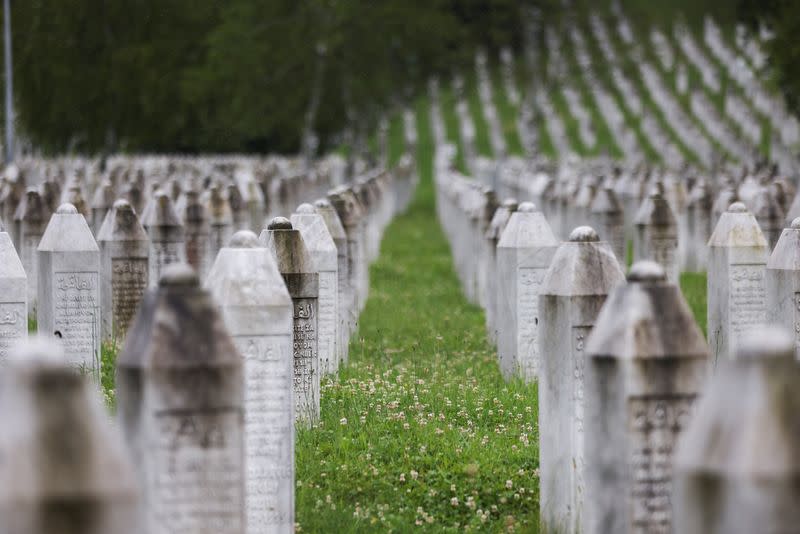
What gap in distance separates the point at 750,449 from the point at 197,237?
14.4m

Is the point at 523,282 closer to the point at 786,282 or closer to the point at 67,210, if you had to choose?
the point at 786,282

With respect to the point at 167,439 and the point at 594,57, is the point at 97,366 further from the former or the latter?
the point at 594,57

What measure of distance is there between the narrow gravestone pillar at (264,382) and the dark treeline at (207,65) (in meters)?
45.8

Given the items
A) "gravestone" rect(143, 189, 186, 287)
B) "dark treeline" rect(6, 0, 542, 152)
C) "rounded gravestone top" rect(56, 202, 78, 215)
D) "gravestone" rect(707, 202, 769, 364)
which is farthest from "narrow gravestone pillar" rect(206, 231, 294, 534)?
"dark treeline" rect(6, 0, 542, 152)

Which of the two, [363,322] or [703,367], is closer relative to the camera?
[703,367]

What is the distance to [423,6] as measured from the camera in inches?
2790

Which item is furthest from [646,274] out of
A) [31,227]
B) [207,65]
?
[207,65]

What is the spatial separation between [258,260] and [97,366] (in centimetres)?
540

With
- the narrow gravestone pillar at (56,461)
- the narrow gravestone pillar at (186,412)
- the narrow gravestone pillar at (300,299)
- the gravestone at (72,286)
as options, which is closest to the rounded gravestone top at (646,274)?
the narrow gravestone pillar at (186,412)

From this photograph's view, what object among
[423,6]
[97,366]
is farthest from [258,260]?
[423,6]

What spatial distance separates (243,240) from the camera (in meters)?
9.01

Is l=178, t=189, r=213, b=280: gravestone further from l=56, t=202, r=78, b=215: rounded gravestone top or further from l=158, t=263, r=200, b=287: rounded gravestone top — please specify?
l=158, t=263, r=200, b=287: rounded gravestone top

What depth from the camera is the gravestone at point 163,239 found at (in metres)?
17.8

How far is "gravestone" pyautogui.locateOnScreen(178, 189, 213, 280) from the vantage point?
19.4 metres
